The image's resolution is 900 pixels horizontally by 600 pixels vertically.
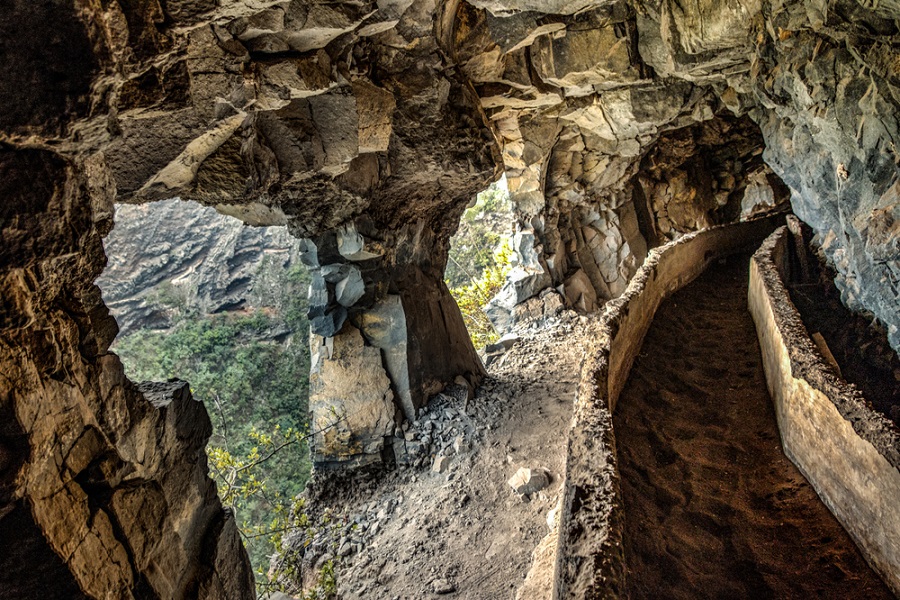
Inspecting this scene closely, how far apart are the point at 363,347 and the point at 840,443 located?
6.43 metres

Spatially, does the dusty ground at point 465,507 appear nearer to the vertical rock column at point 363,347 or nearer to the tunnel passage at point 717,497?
the vertical rock column at point 363,347

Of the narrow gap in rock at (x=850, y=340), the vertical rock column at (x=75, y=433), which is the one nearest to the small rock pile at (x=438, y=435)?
the vertical rock column at (x=75, y=433)

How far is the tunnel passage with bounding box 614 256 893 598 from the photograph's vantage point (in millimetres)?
3693

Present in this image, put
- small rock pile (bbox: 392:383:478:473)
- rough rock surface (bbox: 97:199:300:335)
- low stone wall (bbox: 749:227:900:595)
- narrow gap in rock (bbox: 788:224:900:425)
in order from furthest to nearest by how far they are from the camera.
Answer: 1. rough rock surface (bbox: 97:199:300:335)
2. narrow gap in rock (bbox: 788:224:900:425)
3. small rock pile (bbox: 392:383:478:473)
4. low stone wall (bbox: 749:227:900:595)

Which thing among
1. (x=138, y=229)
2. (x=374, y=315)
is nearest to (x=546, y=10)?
(x=374, y=315)

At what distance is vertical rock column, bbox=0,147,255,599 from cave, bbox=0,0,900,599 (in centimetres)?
1

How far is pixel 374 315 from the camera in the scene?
9.06 meters

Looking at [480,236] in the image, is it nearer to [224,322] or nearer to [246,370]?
[224,322]

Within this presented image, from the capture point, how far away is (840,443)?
411cm

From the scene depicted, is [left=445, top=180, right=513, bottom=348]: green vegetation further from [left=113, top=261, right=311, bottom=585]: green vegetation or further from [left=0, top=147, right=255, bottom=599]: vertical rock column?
[left=0, top=147, right=255, bottom=599]: vertical rock column

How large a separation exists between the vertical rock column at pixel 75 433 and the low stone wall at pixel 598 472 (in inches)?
97.1

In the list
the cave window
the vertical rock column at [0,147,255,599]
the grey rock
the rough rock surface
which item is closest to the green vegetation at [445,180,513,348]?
the cave window

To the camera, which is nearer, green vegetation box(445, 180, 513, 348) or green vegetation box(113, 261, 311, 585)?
green vegetation box(113, 261, 311, 585)

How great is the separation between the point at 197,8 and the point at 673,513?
4.64m
